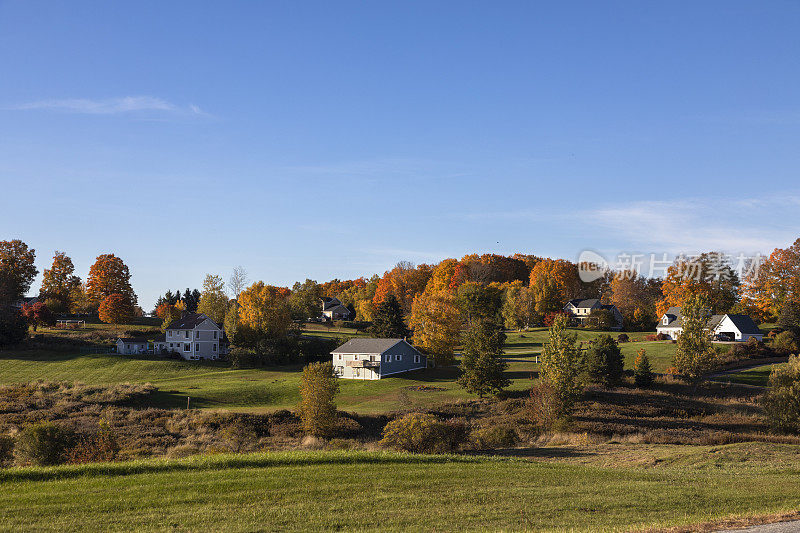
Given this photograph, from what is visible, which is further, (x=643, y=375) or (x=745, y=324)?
(x=745, y=324)

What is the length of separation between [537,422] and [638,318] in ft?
236

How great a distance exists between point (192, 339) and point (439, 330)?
37.8 metres

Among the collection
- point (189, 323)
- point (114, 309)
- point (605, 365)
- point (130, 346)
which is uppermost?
point (114, 309)

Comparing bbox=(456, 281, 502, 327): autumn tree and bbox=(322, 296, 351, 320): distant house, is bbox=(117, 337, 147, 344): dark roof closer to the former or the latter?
bbox=(456, 281, 502, 327): autumn tree

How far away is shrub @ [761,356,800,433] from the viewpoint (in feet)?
152

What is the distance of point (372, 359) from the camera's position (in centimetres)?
7719

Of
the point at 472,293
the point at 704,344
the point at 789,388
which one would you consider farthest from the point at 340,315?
the point at 789,388

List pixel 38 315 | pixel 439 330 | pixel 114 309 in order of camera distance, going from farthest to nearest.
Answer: pixel 114 309 < pixel 38 315 < pixel 439 330

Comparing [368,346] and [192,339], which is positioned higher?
[368,346]

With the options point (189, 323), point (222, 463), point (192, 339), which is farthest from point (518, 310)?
point (222, 463)

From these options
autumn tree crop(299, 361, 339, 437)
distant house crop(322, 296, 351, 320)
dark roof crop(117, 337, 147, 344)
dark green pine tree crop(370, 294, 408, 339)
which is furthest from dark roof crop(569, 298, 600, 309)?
autumn tree crop(299, 361, 339, 437)

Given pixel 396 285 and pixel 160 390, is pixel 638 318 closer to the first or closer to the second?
pixel 396 285

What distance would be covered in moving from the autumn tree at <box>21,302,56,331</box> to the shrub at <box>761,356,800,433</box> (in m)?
103

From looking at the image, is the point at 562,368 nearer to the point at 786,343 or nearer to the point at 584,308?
the point at 786,343
